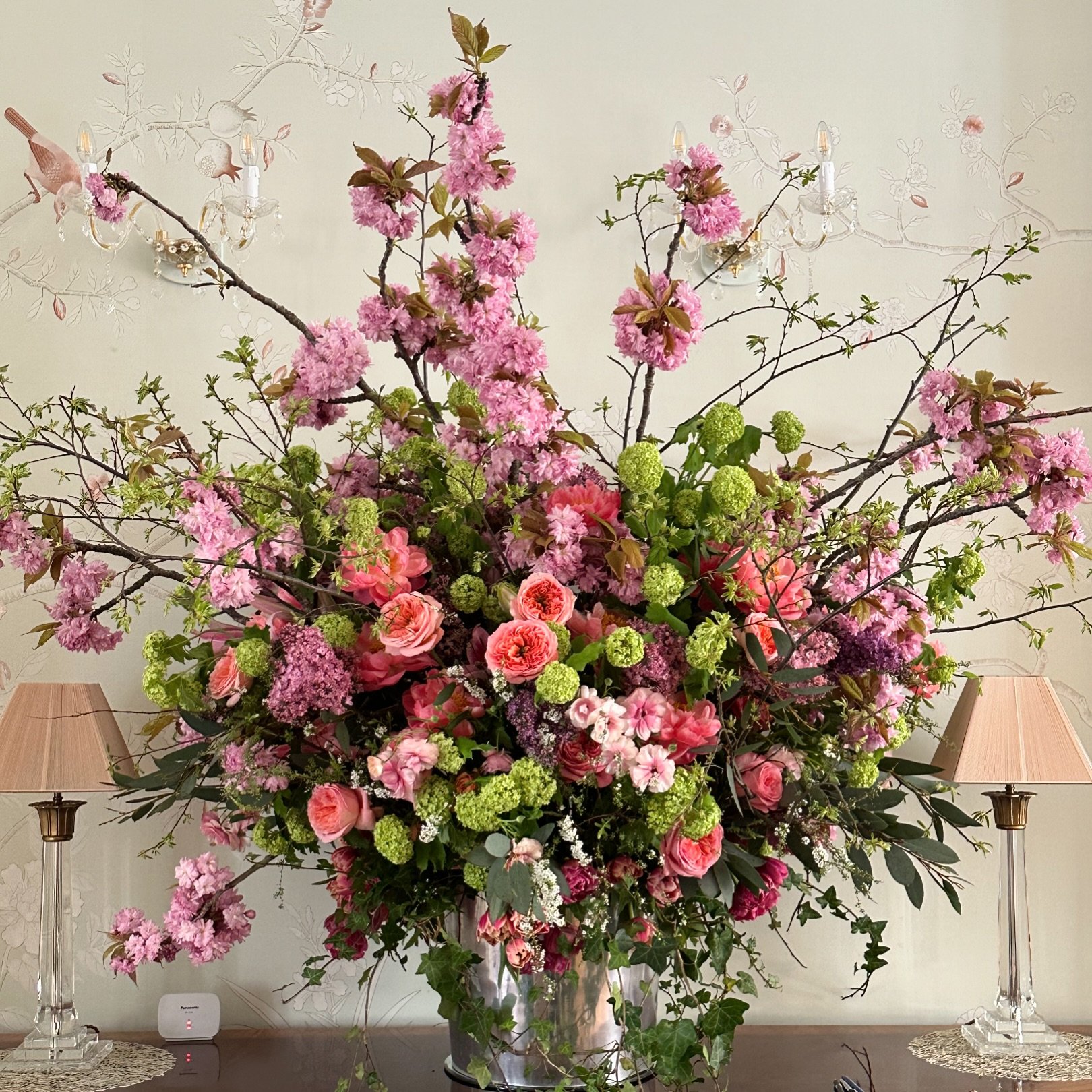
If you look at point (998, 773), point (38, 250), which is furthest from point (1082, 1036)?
point (38, 250)

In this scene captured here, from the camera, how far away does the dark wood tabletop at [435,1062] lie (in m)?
1.38

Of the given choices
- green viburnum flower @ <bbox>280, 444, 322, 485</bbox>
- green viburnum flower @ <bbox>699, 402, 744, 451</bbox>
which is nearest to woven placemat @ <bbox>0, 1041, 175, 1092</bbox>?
green viburnum flower @ <bbox>280, 444, 322, 485</bbox>

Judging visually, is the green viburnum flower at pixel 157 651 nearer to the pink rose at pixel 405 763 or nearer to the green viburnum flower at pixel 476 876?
the pink rose at pixel 405 763

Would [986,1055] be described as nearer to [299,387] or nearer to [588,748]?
[588,748]

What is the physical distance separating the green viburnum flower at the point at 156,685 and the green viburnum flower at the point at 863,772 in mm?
692

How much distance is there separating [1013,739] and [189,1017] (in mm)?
1184

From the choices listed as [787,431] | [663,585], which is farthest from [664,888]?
[787,431]

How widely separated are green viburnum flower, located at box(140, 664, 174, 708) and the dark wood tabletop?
0.53 m

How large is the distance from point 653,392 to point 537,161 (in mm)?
407

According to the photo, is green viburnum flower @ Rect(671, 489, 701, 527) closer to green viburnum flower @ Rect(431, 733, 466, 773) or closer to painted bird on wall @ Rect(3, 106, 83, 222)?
green viburnum flower @ Rect(431, 733, 466, 773)

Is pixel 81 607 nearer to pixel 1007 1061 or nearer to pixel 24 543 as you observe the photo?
pixel 24 543

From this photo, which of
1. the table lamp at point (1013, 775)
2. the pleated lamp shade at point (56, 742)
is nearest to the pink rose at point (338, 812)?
the pleated lamp shade at point (56, 742)

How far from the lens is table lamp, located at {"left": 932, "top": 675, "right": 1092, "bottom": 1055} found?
1484mm

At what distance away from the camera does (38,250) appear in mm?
1774
